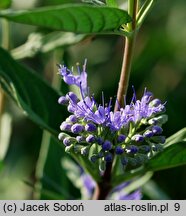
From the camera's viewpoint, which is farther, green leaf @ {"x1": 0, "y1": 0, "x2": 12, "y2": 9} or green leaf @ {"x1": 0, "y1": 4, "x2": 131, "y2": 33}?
green leaf @ {"x1": 0, "y1": 0, "x2": 12, "y2": 9}

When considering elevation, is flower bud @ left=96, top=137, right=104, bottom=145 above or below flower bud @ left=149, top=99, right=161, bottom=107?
below

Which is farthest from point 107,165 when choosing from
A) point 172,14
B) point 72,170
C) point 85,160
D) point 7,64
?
point 172,14

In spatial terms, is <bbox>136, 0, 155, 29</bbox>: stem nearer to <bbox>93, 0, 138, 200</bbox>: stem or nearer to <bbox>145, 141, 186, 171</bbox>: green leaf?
<bbox>93, 0, 138, 200</bbox>: stem

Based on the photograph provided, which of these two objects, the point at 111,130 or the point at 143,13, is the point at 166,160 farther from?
the point at 143,13

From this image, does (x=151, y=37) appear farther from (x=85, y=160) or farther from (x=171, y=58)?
(x=85, y=160)

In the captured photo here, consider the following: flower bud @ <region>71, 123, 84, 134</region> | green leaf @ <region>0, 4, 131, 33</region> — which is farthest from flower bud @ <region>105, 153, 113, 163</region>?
green leaf @ <region>0, 4, 131, 33</region>

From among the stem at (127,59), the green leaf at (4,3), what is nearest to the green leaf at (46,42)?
the green leaf at (4,3)
